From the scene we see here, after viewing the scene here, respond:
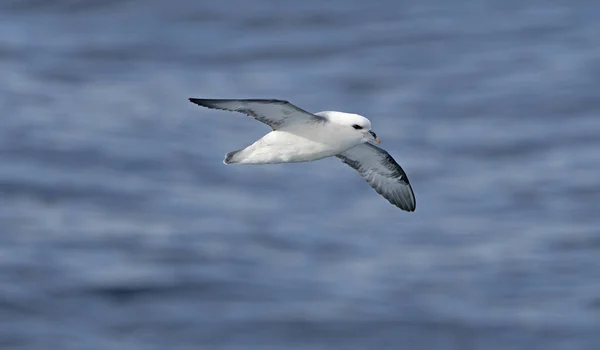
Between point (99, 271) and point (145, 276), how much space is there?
1155 mm

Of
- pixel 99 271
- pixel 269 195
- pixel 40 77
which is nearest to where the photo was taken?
pixel 99 271

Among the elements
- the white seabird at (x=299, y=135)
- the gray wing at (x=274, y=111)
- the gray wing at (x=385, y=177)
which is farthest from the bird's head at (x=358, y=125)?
the gray wing at (x=385, y=177)

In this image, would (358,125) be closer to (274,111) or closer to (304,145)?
(304,145)

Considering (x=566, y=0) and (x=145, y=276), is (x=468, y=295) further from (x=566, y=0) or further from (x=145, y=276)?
(x=566, y=0)

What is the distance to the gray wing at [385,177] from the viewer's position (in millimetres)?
18828

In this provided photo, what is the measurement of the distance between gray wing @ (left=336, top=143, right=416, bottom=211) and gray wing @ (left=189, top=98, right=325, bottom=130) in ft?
7.73

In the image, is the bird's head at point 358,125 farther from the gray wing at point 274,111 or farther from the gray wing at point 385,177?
the gray wing at point 385,177

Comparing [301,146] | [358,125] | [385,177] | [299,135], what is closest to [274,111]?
[299,135]

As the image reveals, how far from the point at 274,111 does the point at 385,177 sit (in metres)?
2.98

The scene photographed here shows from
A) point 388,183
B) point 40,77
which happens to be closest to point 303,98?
point 40,77

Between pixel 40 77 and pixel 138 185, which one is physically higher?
pixel 40 77

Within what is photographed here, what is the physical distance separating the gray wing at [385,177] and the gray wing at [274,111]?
7.73 ft

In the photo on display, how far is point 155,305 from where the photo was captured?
30750 millimetres

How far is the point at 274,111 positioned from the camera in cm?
1644
